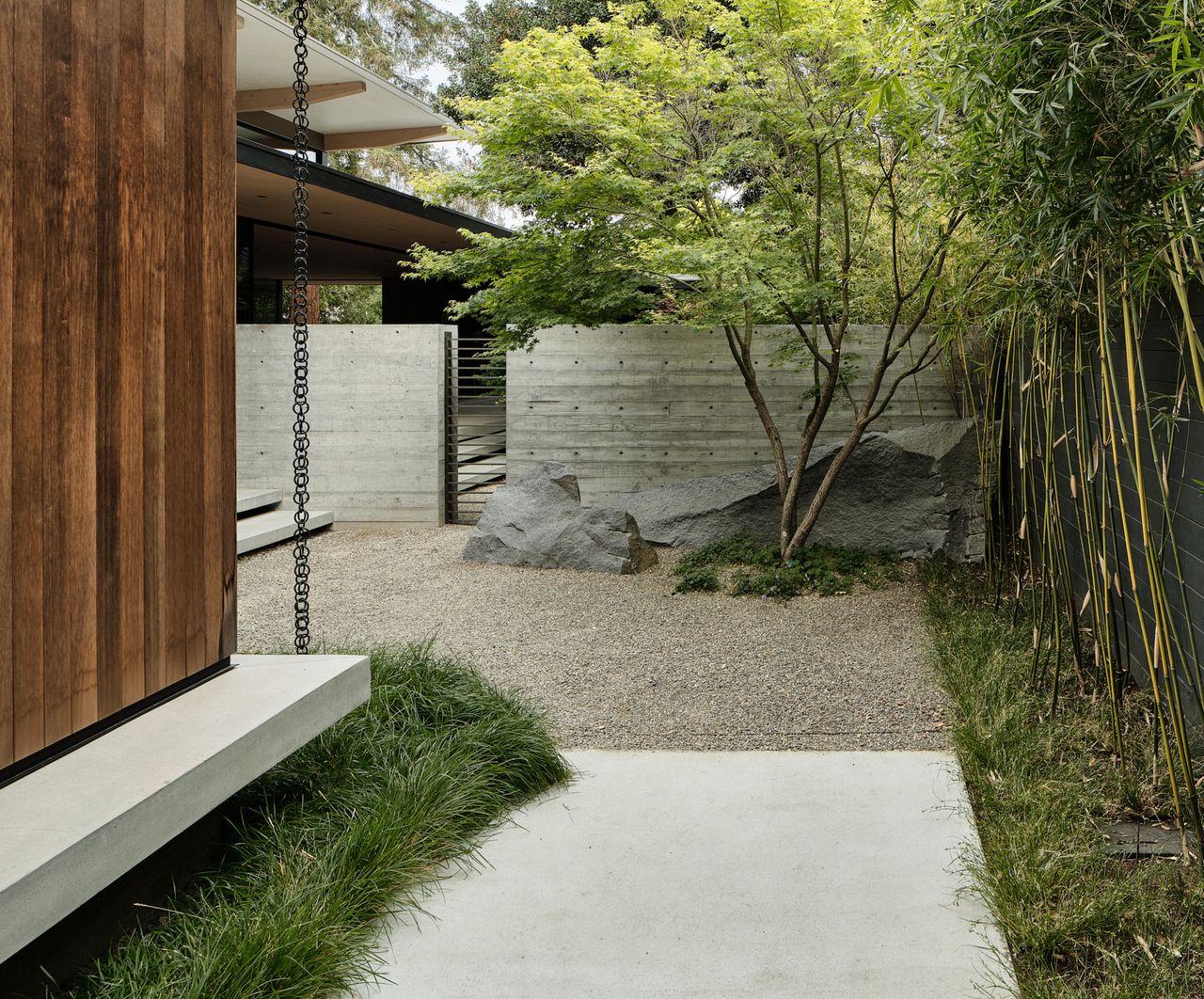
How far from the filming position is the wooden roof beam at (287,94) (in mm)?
10430

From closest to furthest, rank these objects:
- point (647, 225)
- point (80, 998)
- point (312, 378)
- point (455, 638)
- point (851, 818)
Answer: point (80, 998) < point (851, 818) < point (455, 638) < point (647, 225) < point (312, 378)

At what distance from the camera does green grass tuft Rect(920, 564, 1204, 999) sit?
2.16m

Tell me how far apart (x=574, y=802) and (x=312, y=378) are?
21.1ft

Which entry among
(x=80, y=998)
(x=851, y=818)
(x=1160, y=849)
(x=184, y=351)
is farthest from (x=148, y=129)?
(x=1160, y=849)

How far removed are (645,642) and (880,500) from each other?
8.23ft

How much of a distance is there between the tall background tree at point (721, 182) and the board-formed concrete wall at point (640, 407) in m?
1.15

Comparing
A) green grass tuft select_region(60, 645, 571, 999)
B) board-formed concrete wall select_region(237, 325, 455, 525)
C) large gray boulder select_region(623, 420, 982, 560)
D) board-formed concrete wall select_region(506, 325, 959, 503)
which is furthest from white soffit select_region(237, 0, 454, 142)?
green grass tuft select_region(60, 645, 571, 999)

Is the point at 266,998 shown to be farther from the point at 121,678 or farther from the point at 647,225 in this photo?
the point at 647,225

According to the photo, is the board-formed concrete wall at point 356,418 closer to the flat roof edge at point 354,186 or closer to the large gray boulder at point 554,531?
the flat roof edge at point 354,186

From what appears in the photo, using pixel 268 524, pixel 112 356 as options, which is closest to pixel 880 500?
pixel 268 524

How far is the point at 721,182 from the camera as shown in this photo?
23.5ft

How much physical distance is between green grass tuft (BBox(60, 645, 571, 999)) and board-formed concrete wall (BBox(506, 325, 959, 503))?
4.85 m

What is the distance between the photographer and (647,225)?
6.98 m

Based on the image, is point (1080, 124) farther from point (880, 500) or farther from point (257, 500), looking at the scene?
point (257, 500)
